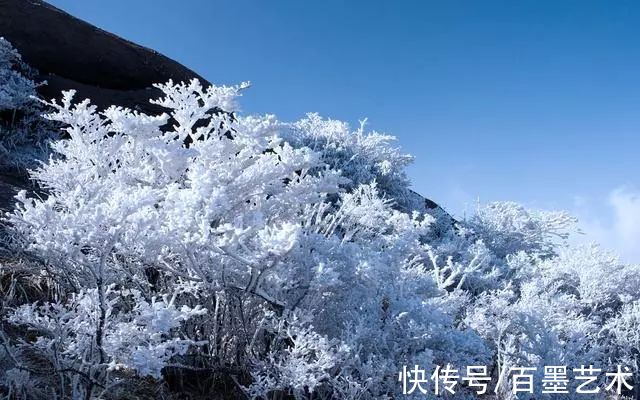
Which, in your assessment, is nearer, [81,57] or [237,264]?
[237,264]

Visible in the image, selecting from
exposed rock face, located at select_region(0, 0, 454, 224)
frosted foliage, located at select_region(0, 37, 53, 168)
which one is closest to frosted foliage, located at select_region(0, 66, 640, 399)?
frosted foliage, located at select_region(0, 37, 53, 168)

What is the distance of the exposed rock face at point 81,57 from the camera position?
1338cm

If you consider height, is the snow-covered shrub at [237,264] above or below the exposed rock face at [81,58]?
below

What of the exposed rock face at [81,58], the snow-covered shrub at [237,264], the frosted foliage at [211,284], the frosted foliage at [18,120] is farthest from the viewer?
the exposed rock face at [81,58]

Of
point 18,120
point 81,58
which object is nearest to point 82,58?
point 81,58

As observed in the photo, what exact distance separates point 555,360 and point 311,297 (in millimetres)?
3086

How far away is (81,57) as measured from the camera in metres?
14.5

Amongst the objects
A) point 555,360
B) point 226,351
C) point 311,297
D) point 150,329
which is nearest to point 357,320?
point 311,297

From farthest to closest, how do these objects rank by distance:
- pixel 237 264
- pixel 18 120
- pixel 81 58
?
pixel 81 58, pixel 18 120, pixel 237 264

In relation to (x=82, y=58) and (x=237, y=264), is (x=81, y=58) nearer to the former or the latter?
(x=82, y=58)

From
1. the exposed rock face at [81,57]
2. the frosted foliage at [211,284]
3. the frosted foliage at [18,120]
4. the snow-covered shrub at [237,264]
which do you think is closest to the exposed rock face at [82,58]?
the exposed rock face at [81,57]

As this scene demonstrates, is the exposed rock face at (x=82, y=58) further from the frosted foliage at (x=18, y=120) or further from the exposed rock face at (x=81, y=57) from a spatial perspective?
the frosted foliage at (x=18, y=120)

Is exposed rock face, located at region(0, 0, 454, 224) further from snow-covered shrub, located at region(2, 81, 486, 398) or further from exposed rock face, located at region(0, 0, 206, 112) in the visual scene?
snow-covered shrub, located at region(2, 81, 486, 398)

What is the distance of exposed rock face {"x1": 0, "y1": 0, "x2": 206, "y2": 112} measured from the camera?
13383 millimetres
